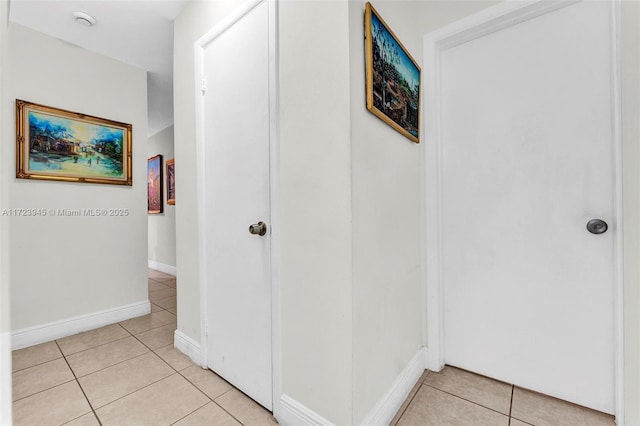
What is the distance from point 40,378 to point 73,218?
4.05 feet

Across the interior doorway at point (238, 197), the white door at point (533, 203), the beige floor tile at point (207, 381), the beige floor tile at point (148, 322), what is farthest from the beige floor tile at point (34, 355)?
the white door at point (533, 203)

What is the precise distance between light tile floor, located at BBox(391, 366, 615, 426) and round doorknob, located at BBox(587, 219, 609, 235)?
34.2 inches

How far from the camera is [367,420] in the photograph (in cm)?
118

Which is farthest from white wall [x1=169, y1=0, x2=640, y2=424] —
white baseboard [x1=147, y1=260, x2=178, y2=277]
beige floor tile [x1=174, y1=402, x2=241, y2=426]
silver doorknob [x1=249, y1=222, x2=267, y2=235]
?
white baseboard [x1=147, y1=260, x2=178, y2=277]

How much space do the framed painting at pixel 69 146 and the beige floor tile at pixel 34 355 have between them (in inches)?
50.7

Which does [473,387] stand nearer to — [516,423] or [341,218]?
[516,423]

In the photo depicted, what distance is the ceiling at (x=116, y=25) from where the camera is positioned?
6.49 ft

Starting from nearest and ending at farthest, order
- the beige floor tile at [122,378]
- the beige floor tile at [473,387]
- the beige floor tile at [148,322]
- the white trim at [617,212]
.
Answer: the white trim at [617,212] < the beige floor tile at [473,387] < the beige floor tile at [122,378] < the beige floor tile at [148,322]

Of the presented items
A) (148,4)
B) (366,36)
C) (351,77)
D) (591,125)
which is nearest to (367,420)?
(351,77)

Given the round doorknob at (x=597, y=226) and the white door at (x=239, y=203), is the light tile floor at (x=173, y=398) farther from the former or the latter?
the round doorknob at (x=597, y=226)

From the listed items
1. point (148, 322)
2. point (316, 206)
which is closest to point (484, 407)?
point (316, 206)

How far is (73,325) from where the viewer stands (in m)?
2.37

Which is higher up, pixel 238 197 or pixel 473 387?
pixel 238 197

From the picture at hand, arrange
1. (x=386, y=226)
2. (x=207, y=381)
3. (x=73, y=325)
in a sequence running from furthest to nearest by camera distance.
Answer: (x=73, y=325) → (x=207, y=381) → (x=386, y=226)
